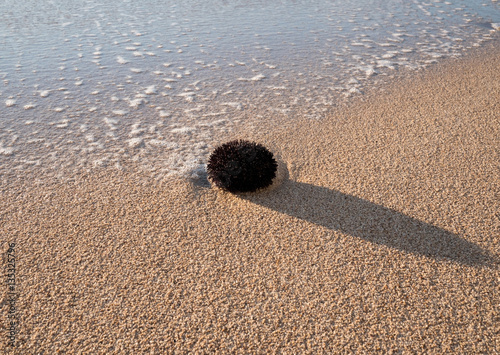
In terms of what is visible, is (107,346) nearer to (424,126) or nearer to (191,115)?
(191,115)

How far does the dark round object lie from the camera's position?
387 centimetres

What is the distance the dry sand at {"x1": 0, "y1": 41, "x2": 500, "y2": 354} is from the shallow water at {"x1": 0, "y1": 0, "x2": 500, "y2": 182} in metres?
0.85

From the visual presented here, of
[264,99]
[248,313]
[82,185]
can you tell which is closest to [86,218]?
[82,185]

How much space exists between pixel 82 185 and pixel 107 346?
2115mm

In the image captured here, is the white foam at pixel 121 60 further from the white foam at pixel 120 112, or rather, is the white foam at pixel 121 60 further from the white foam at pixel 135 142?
the white foam at pixel 135 142

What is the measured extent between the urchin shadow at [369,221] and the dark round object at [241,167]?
0.17 metres

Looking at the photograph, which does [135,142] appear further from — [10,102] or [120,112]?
[10,102]

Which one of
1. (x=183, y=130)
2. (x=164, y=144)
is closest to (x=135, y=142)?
(x=164, y=144)

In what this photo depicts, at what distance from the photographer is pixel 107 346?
8.57ft

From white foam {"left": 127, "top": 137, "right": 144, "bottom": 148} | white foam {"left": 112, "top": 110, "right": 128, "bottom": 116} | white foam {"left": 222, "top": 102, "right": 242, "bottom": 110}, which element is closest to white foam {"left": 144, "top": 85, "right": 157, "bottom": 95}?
white foam {"left": 112, "top": 110, "right": 128, "bottom": 116}

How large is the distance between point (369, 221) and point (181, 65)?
17.1 ft

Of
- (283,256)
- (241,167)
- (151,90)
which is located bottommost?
(283,256)

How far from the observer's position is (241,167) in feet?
12.7

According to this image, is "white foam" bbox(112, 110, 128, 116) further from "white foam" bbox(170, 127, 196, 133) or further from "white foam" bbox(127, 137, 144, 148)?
"white foam" bbox(170, 127, 196, 133)
